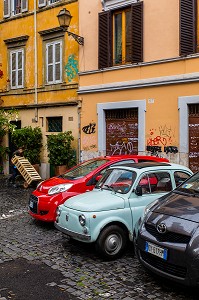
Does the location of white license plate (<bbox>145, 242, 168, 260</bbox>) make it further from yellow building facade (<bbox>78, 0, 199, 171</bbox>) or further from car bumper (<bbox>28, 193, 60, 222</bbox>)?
yellow building facade (<bbox>78, 0, 199, 171</bbox>)

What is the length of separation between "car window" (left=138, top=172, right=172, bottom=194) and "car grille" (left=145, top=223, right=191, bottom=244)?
1.73m

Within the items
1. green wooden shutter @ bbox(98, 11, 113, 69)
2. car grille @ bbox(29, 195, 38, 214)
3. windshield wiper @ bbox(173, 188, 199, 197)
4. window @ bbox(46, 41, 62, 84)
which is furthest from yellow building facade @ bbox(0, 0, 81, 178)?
windshield wiper @ bbox(173, 188, 199, 197)

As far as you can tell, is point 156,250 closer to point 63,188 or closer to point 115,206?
point 115,206

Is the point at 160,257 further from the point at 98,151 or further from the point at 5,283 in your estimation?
the point at 98,151

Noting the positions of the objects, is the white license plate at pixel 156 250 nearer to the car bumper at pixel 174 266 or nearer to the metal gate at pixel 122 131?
the car bumper at pixel 174 266

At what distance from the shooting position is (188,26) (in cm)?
1199

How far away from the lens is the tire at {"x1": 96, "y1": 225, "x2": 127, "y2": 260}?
6027mm

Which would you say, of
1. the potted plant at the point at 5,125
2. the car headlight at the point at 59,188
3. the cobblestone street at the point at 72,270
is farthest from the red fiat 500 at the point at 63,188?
the potted plant at the point at 5,125

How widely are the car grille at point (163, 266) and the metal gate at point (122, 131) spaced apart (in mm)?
8718

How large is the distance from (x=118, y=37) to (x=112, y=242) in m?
9.93

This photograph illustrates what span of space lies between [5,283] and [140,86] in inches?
370

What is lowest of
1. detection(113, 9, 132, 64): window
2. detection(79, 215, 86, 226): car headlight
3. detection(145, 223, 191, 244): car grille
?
detection(79, 215, 86, 226): car headlight

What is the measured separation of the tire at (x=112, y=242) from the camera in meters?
6.03

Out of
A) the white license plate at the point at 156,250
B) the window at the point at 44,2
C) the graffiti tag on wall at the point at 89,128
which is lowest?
the white license plate at the point at 156,250
